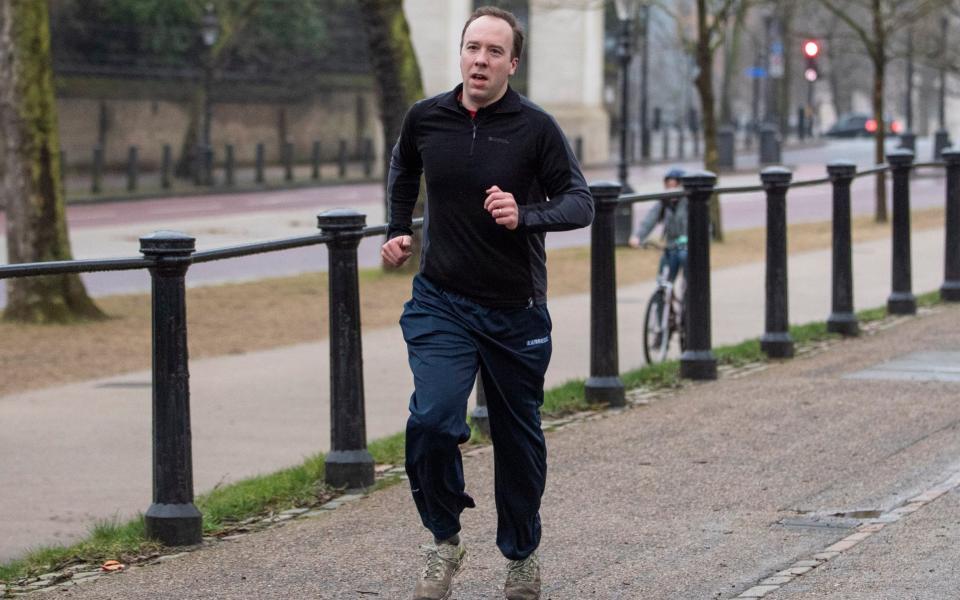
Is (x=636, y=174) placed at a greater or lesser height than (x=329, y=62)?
lesser

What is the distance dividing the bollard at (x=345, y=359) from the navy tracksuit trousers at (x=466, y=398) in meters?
1.94

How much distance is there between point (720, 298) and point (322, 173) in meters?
29.5

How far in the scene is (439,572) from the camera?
5.51 meters

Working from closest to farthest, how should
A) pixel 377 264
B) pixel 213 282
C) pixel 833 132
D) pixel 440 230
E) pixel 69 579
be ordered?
1. pixel 440 230
2. pixel 69 579
3. pixel 213 282
4. pixel 377 264
5. pixel 833 132

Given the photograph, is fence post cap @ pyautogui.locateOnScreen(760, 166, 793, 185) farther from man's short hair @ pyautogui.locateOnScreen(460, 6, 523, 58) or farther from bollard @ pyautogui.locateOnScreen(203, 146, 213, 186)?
bollard @ pyautogui.locateOnScreen(203, 146, 213, 186)

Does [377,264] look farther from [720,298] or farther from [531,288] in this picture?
[531,288]

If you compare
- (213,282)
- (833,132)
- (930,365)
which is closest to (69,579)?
(930,365)

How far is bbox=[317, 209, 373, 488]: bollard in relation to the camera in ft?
24.4

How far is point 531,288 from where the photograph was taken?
548cm

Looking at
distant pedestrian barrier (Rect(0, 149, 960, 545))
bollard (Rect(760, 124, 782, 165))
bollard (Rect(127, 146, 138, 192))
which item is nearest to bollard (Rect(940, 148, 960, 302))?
distant pedestrian barrier (Rect(0, 149, 960, 545))

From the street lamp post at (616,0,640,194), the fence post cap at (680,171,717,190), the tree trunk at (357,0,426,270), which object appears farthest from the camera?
the street lamp post at (616,0,640,194)

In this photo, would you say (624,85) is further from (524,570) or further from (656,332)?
(524,570)

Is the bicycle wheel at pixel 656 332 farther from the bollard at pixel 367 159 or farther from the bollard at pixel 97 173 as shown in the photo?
the bollard at pixel 367 159

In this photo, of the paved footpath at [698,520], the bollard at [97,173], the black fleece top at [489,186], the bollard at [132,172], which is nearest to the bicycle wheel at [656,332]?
the paved footpath at [698,520]
